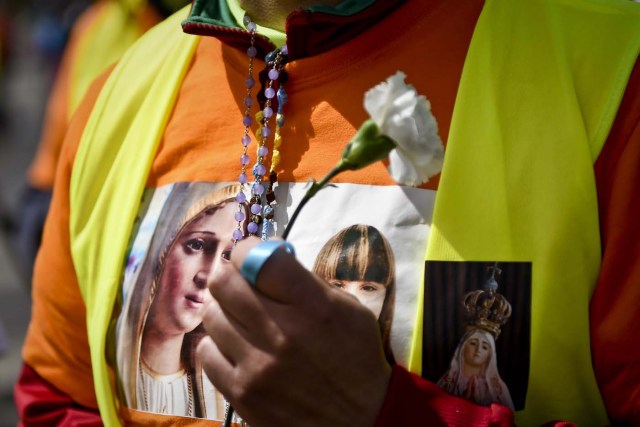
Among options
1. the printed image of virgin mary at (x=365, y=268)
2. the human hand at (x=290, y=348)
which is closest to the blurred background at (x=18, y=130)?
the printed image of virgin mary at (x=365, y=268)

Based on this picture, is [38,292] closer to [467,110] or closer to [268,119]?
[268,119]

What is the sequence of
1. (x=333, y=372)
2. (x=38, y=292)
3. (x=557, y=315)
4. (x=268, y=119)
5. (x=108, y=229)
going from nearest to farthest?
1. (x=333, y=372)
2. (x=557, y=315)
3. (x=268, y=119)
4. (x=108, y=229)
5. (x=38, y=292)

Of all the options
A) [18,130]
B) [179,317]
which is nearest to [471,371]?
[179,317]

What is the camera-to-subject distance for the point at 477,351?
49.4 inches

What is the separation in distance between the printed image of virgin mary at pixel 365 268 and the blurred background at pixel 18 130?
1878 millimetres

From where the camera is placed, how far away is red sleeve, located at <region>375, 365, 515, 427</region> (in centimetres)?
117

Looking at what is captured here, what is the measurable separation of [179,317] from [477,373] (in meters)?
0.48

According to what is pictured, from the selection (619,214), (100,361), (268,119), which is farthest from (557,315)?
(100,361)

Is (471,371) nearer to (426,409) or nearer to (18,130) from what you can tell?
(426,409)

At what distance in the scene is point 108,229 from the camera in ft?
5.25

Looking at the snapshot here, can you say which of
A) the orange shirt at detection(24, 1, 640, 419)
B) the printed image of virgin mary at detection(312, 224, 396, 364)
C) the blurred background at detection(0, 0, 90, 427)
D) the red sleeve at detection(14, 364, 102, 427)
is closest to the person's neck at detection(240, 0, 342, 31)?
the orange shirt at detection(24, 1, 640, 419)

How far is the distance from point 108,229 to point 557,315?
0.78 meters

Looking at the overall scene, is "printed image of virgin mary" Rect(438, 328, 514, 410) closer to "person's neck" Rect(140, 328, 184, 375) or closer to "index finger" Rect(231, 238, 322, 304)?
"index finger" Rect(231, 238, 322, 304)

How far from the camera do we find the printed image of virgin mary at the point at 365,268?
4.25 feet
